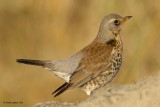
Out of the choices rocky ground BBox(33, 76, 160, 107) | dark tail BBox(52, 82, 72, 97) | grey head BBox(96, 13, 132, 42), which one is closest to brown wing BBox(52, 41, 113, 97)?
grey head BBox(96, 13, 132, 42)

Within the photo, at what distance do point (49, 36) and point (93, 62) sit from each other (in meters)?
4.72

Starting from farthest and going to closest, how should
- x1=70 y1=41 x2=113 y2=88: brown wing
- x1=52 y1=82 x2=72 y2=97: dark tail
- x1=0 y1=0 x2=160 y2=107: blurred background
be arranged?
1. x1=0 y1=0 x2=160 y2=107: blurred background
2. x1=70 y1=41 x2=113 y2=88: brown wing
3. x1=52 y1=82 x2=72 y2=97: dark tail

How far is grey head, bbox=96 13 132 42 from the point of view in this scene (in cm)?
1145

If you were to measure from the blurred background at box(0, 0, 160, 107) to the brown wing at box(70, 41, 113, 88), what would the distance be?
Result: 78.9 inches

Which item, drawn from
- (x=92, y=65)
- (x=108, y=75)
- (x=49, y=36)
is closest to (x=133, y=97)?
(x=108, y=75)

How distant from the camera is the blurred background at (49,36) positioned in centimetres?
1407

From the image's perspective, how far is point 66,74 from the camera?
11.1 metres

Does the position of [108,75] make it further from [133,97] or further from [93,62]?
[133,97]

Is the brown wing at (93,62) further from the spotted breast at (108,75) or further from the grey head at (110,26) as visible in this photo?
the grey head at (110,26)

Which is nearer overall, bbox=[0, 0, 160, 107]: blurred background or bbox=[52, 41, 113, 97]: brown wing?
bbox=[52, 41, 113, 97]: brown wing

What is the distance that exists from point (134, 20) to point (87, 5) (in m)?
2.99

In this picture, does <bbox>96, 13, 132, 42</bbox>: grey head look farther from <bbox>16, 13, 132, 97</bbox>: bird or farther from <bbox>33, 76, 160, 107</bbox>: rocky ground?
<bbox>33, 76, 160, 107</bbox>: rocky ground

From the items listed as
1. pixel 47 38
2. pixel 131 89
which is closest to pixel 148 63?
pixel 47 38

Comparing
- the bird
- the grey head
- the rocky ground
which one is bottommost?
the rocky ground
